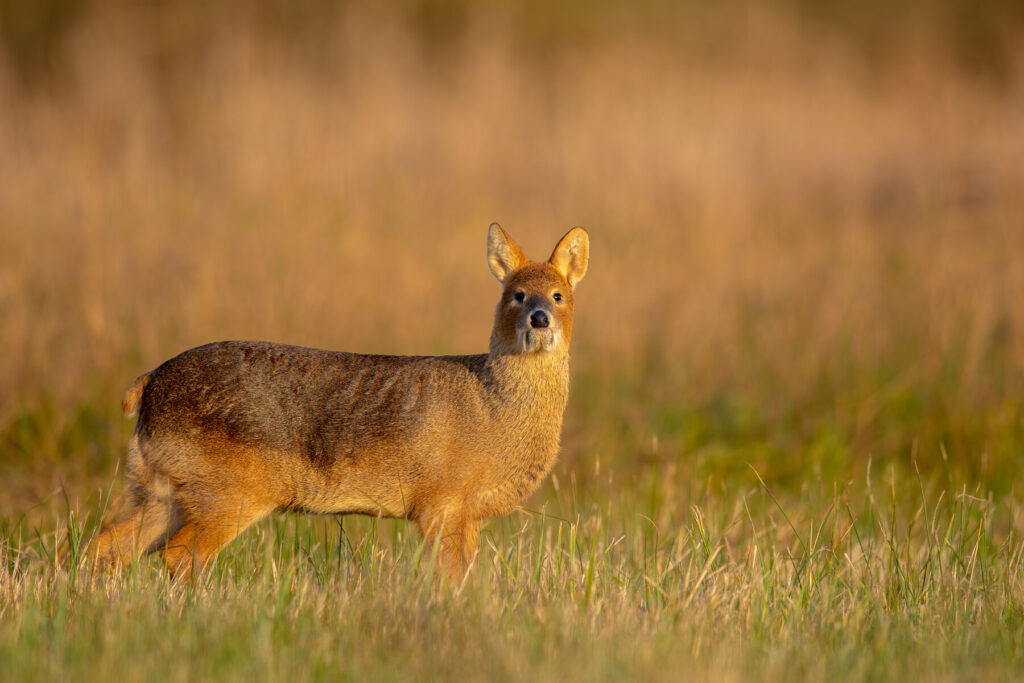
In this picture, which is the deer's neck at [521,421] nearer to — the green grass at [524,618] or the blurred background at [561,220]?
the green grass at [524,618]

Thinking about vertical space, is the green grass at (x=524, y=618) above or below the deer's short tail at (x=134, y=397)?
below

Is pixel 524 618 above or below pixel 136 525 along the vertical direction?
below

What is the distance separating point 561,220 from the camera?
1111cm

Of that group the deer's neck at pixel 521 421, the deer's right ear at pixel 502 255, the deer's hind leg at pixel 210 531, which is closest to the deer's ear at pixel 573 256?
the deer's right ear at pixel 502 255

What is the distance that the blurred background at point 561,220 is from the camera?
861 cm

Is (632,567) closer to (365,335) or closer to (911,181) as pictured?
(365,335)

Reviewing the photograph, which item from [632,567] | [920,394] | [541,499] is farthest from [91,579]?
[920,394]

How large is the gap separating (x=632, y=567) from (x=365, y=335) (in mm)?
4254

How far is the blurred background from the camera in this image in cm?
861

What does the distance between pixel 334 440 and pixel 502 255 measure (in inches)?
45.9

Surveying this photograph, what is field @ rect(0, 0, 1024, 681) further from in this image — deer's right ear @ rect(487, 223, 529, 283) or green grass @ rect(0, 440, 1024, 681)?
deer's right ear @ rect(487, 223, 529, 283)

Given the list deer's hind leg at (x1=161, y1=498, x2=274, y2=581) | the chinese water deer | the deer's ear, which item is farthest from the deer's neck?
deer's hind leg at (x1=161, y1=498, x2=274, y2=581)

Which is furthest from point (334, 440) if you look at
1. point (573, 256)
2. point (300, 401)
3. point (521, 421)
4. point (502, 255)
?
point (573, 256)

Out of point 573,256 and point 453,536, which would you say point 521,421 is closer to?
point 453,536
